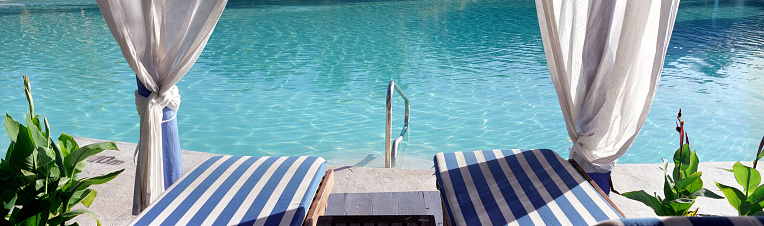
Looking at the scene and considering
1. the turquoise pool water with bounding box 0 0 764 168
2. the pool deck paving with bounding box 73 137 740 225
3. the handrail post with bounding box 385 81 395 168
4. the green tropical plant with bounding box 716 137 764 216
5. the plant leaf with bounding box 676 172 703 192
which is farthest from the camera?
the turquoise pool water with bounding box 0 0 764 168

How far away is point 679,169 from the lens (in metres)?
1.88

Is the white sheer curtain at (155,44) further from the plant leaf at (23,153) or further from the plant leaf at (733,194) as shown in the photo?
the plant leaf at (733,194)

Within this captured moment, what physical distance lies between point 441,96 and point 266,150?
2.29 m

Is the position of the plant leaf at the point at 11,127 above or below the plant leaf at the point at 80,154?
above

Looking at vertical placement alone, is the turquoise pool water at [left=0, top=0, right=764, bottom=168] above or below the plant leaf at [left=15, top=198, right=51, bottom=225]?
below

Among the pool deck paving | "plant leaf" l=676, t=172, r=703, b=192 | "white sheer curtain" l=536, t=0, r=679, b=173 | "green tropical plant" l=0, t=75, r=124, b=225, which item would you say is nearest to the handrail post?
the pool deck paving

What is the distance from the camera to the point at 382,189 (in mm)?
3027

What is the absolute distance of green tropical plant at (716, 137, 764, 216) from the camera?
1.66m

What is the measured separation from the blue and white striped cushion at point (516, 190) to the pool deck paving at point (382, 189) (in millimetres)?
359

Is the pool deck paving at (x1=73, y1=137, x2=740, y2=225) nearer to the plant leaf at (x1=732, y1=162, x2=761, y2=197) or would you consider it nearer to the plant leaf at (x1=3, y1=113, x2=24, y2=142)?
the plant leaf at (x1=3, y1=113, x2=24, y2=142)

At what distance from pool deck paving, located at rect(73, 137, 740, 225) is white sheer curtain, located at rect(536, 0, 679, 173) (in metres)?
0.57

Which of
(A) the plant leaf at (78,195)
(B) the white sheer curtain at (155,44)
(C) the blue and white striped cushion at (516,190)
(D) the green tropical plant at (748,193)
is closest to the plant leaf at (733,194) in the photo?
(D) the green tropical plant at (748,193)

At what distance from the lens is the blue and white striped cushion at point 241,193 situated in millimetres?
1983

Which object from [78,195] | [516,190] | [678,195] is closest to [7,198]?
[78,195]
